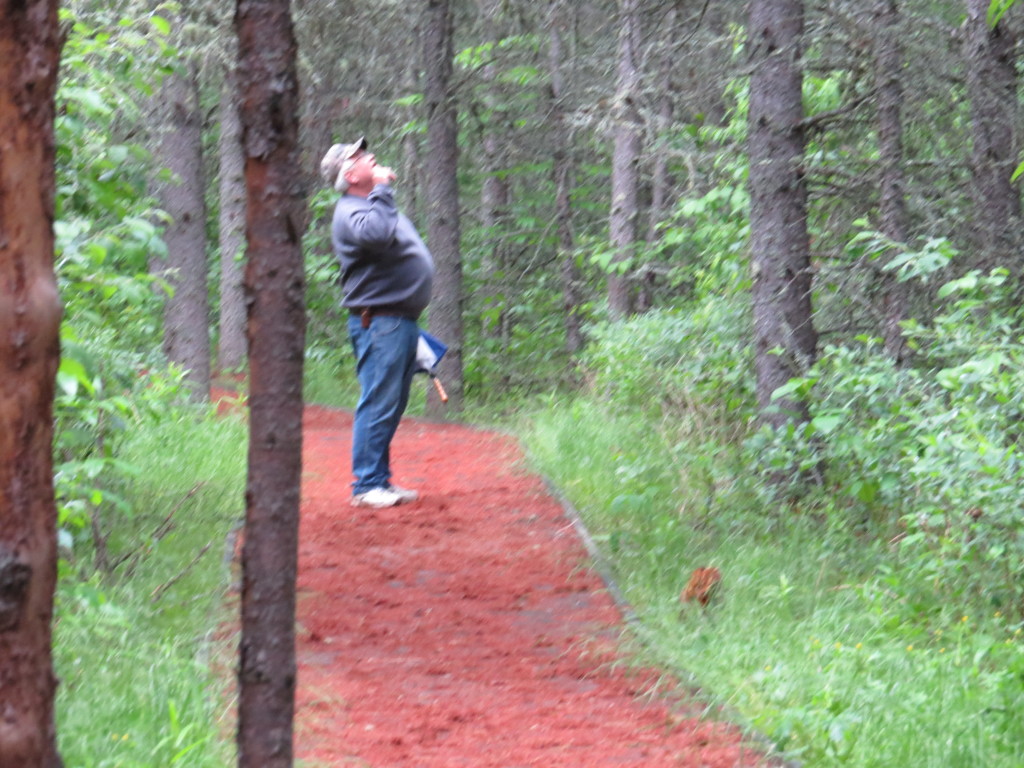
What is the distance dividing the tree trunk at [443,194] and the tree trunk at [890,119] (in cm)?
824

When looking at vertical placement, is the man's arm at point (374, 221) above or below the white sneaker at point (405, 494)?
above

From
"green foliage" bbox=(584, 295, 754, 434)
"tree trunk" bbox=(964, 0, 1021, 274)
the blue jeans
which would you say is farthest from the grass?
"tree trunk" bbox=(964, 0, 1021, 274)

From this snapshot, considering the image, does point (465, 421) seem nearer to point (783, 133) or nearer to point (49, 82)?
point (783, 133)

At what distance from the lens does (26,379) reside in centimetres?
296

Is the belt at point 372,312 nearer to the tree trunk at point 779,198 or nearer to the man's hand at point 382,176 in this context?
the man's hand at point 382,176

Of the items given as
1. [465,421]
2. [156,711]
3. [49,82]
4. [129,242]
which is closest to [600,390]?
[465,421]

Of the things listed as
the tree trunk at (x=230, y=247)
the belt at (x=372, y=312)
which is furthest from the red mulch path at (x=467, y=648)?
the tree trunk at (x=230, y=247)

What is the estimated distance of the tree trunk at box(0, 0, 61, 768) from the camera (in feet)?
9.60

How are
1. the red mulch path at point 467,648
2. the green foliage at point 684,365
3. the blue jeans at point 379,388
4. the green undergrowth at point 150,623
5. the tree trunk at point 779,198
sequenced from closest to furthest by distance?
the green undergrowth at point 150,623
the red mulch path at point 467,648
the tree trunk at point 779,198
the blue jeans at point 379,388
the green foliage at point 684,365

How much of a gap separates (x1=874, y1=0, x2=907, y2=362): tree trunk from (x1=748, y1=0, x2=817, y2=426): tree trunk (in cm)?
55

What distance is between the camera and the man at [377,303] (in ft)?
30.1

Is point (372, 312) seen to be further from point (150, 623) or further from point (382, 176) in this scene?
point (150, 623)

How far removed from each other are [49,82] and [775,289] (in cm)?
653

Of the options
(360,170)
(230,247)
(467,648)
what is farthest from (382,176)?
(230,247)
